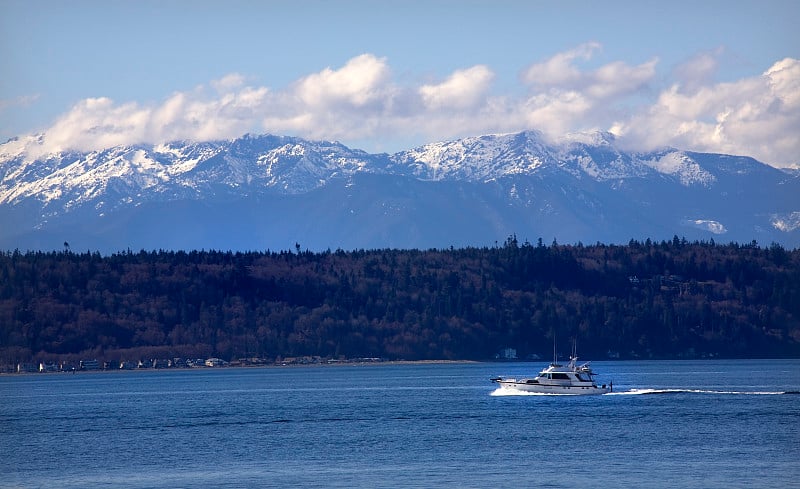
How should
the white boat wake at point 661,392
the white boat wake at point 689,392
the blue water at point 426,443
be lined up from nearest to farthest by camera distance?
the blue water at point 426,443
the white boat wake at point 689,392
the white boat wake at point 661,392

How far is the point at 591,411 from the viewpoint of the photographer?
153000 mm

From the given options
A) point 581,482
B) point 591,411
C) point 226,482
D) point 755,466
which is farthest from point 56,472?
point 591,411

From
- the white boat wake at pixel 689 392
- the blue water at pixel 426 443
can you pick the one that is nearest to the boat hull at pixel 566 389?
the blue water at pixel 426 443

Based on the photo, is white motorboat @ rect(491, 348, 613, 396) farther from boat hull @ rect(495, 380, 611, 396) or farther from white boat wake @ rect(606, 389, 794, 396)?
white boat wake @ rect(606, 389, 794, 396)

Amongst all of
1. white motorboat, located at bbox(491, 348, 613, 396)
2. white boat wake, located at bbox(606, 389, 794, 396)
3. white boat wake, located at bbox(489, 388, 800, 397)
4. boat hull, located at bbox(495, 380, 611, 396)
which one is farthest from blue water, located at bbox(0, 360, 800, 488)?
white motorboat, located at bbox(491, 348, 613, 396)

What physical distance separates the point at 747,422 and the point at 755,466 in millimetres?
33266

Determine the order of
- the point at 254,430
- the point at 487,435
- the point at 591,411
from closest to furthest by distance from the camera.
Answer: the point at 487,435 → the point at 254,430 → the point at 591,411

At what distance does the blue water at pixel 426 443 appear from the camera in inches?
3999

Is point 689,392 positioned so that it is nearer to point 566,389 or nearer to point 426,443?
point 566,389

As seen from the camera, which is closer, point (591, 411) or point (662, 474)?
point (662, 474)

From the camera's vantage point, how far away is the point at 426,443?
405 ft

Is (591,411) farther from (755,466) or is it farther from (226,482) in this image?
(226,482)

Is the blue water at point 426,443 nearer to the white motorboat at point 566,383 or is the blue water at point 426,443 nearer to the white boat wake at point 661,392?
the white boat wake at point 661,392

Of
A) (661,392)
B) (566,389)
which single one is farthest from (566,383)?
(661,392)
